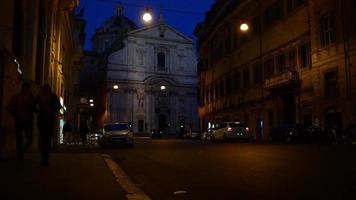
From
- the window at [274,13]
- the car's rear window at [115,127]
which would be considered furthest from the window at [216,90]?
the car's rear window at [115,127]

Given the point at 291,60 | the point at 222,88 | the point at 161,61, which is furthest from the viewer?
the point at 161,61

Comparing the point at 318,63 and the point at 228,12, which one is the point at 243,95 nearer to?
the point at 228,12

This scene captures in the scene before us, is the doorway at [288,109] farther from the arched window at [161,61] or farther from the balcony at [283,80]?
the arched window at [161,61]

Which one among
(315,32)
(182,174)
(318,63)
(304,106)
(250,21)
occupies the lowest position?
(182,174)

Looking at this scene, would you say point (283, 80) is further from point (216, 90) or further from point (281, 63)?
point (216, 90)

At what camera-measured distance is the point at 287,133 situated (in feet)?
113

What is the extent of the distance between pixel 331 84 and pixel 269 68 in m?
10.1

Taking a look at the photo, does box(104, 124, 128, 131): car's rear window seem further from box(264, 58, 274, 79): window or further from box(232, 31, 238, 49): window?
box(232, 31, 238, 49): window

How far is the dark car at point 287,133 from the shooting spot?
33500 mm

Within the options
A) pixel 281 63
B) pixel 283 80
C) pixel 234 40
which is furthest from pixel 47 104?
pixel 234 40

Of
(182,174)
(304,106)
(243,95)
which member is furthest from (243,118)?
(182,174)

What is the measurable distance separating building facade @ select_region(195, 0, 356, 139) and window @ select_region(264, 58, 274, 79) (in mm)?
87

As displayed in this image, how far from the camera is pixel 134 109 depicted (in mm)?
91938

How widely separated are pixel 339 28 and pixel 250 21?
53.6 feet
